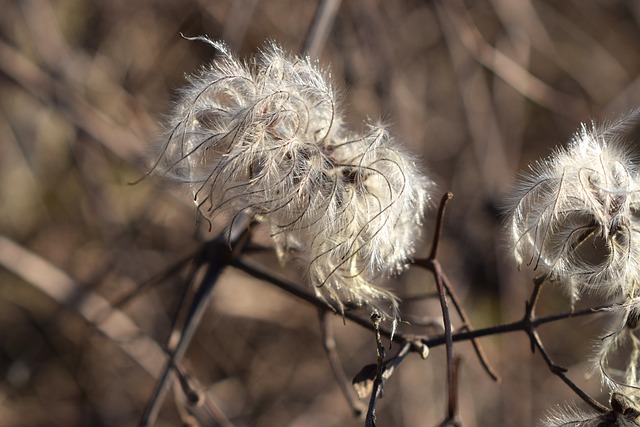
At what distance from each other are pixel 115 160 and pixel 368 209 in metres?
2.25

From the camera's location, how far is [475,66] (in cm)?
300

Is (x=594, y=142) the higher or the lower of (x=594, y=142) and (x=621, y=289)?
the higher

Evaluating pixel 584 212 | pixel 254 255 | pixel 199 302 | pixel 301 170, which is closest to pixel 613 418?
pixel 584 212

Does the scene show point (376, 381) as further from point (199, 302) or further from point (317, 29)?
point (317, 29)

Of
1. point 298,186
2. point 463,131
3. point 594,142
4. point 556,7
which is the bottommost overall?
point 298,186

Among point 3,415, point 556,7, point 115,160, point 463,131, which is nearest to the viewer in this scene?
point 3,415

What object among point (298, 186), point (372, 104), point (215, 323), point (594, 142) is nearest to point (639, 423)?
point (594, 142)

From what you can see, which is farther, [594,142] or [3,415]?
[3,415]

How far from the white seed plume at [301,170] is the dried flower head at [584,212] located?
214 mm

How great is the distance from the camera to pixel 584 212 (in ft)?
3.82

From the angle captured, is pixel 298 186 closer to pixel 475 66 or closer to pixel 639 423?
pixel 639 423

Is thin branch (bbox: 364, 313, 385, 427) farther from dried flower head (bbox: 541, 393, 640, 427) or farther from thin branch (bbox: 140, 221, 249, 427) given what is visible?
thin branch (bbox: 140, 221, 249, 427)

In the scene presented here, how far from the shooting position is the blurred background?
2.90m

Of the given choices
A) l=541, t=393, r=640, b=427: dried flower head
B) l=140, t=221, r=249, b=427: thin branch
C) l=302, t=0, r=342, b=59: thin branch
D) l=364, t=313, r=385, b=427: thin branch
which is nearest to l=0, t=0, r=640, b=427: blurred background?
l=302, t=0, r=342, b=59: thin branch
